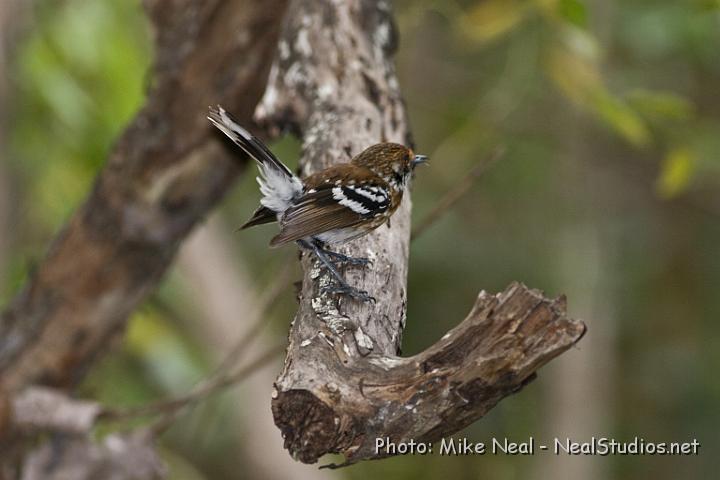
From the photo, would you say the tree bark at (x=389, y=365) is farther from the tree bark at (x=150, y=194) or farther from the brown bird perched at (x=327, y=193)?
the tree bark at (x=150, y=194)

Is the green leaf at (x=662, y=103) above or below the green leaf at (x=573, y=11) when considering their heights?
below

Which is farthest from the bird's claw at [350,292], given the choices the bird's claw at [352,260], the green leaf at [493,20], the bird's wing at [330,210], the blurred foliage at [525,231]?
the blurred foliage at [525,231]

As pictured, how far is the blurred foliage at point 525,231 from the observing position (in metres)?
5.51

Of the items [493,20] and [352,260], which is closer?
[352,260]

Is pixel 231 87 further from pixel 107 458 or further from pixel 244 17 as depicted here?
pixel 107 458

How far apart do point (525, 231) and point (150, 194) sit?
494 cm

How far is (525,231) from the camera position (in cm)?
812

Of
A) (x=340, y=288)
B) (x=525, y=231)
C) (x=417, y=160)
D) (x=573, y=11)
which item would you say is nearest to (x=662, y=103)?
(x=573, y=11)

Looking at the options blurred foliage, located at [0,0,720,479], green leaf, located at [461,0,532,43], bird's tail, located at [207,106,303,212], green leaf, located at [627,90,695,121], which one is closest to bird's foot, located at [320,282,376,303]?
bird's tail, located at [207,106,303,212]

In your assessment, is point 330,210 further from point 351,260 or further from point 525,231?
point 525,231

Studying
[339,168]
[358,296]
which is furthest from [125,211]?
[358,296]

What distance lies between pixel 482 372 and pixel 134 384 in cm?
487

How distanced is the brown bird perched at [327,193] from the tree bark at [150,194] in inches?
26.3

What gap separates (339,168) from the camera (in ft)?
9.85
